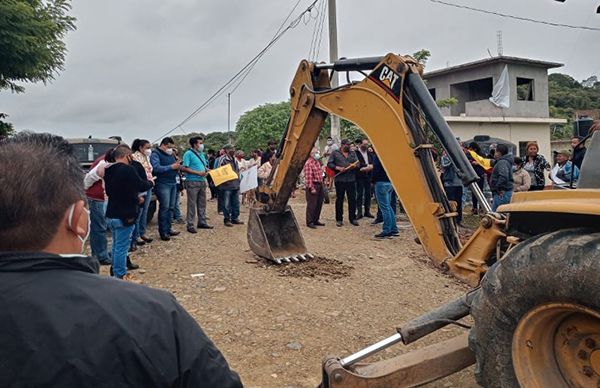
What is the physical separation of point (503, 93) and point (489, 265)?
24.3 meters

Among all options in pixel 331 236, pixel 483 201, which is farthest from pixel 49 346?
pixel 331 236

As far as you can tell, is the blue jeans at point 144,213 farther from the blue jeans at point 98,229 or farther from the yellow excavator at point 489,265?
the yellow excavator at point 489,265

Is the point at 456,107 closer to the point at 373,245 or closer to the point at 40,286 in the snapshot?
the point at 373,245

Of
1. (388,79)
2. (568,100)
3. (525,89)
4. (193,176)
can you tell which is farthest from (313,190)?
(568,100)

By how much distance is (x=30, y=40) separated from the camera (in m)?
10.9

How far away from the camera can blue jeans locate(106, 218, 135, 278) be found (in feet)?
19.0

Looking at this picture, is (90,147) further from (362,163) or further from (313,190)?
(362,163)

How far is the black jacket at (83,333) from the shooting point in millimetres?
1136

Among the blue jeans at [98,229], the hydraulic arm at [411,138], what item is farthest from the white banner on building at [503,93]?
the blue jeans at [98,229]

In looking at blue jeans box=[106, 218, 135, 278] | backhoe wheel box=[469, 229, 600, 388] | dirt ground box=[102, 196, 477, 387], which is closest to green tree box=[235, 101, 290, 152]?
dirt ground box=[102, 196, 477, 387]

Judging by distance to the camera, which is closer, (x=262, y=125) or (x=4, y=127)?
(x=4, y=127)

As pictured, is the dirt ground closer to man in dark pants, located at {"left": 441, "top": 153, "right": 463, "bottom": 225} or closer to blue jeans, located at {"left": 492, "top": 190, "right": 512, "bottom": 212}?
man in dark pants, located at {"left": 441, "top": 153, "right": 463, "bottom": 225}

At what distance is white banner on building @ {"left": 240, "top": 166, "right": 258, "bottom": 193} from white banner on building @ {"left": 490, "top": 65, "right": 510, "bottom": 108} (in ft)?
60.1

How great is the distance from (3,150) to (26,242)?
270mm
